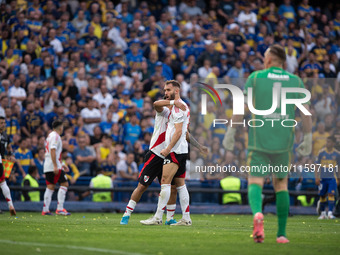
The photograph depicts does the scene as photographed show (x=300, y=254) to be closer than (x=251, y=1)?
Yes

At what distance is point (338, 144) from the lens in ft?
70.8

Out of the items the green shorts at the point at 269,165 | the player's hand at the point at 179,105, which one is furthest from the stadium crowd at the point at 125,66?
the green shorts at the point at 269,165

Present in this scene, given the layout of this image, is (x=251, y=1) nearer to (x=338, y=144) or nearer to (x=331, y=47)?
(x=331, y=47)

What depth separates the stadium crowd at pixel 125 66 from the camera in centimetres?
1980

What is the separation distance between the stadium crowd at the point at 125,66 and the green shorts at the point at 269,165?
11.3m

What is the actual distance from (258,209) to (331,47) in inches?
795

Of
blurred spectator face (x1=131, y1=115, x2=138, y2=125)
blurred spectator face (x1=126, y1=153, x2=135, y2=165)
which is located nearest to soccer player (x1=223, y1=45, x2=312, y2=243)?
blurred spectator face (x1=126, y1=153, x2=135, y2=165)

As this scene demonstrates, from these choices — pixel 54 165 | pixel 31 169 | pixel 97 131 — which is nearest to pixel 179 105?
pixel 54 165

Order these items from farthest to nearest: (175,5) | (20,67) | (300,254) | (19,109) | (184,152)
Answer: (175,5) → (20,67) → (19,109) → (184,152) → (300,254)

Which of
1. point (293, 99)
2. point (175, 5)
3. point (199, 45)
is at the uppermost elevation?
point (175, 5)

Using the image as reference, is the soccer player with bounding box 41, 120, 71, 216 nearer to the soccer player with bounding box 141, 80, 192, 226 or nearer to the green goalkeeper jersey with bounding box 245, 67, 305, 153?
the soccer player with bounding box 141, 80, 192, 226

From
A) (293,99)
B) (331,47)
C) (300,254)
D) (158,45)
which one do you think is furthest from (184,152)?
(331,47)

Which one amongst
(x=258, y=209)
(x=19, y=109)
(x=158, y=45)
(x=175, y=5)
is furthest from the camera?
(x=175, y=5)

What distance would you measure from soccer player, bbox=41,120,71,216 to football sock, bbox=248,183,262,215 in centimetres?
865
